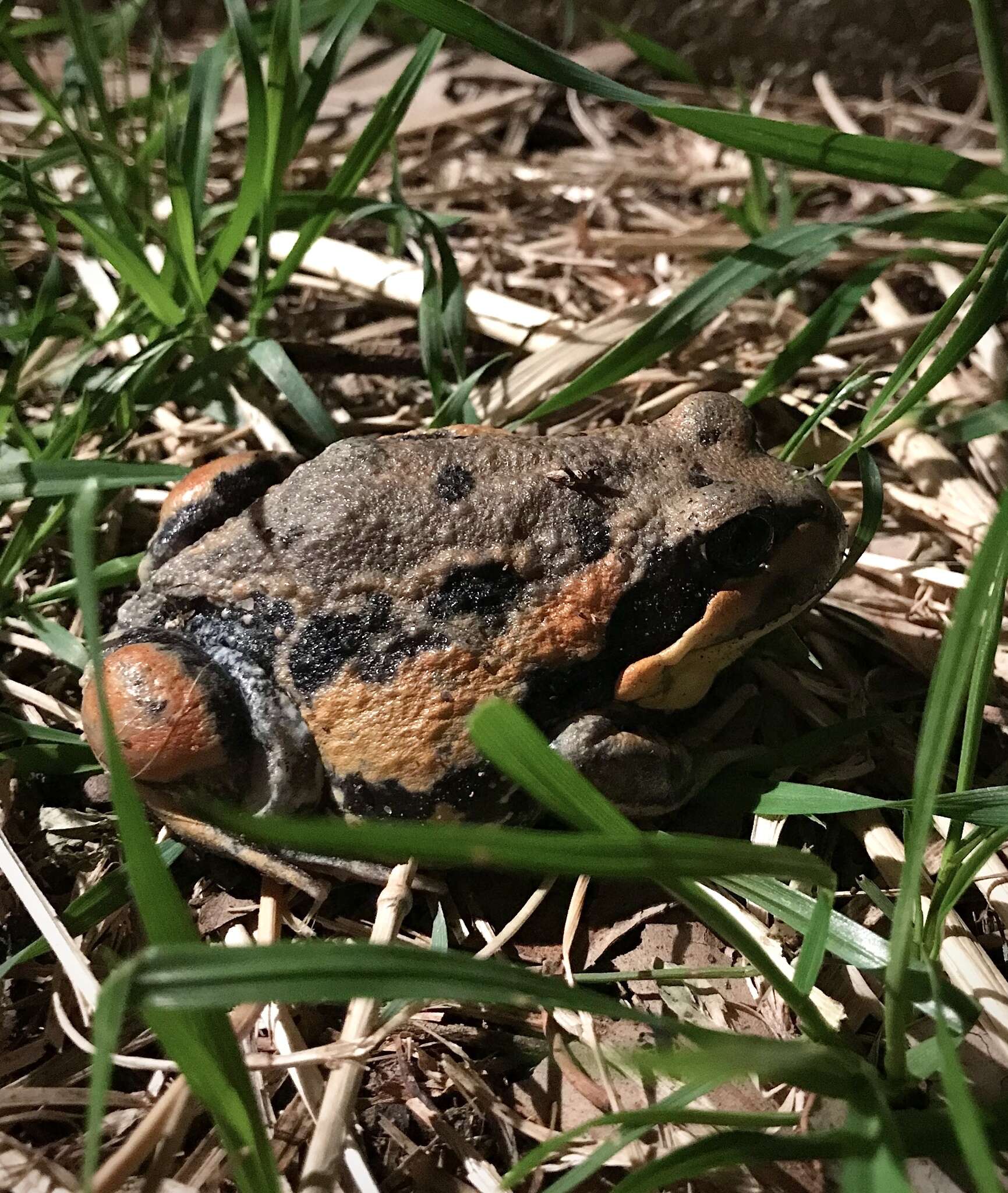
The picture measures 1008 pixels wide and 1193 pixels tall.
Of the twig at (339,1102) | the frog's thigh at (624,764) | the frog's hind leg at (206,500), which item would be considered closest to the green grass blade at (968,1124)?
the frog's thigh at (624,764)

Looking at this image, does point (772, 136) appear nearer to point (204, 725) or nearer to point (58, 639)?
point (204, 725)

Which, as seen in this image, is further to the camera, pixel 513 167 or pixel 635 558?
pixel 513 167

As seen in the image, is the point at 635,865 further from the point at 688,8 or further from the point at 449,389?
the point at 688,8

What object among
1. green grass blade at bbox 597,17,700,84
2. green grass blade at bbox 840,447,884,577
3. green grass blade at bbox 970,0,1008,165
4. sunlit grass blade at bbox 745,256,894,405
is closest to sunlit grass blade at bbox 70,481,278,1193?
green grass blade at bbox 840,447,884,577

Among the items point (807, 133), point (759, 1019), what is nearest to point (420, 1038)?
point (759, 1019)

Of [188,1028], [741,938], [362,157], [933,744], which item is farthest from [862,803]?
[362,157]

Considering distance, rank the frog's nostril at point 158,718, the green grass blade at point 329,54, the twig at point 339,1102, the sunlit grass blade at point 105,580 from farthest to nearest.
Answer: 1. the green grass blade at point 329,54
2. the sunlit grass blade at point 105,580
3. the frog's nostril at point 158,718
4. the twig at point 339,1102

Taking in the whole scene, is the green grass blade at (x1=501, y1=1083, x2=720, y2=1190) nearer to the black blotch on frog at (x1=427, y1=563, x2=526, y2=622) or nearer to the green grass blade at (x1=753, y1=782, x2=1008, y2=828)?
the green grass blade at (x1=753, y1=782, x2=1008, y2=828)

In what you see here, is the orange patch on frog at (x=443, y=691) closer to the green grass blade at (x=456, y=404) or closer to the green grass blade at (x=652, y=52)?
the green grass blade at (x=456, y=404)
